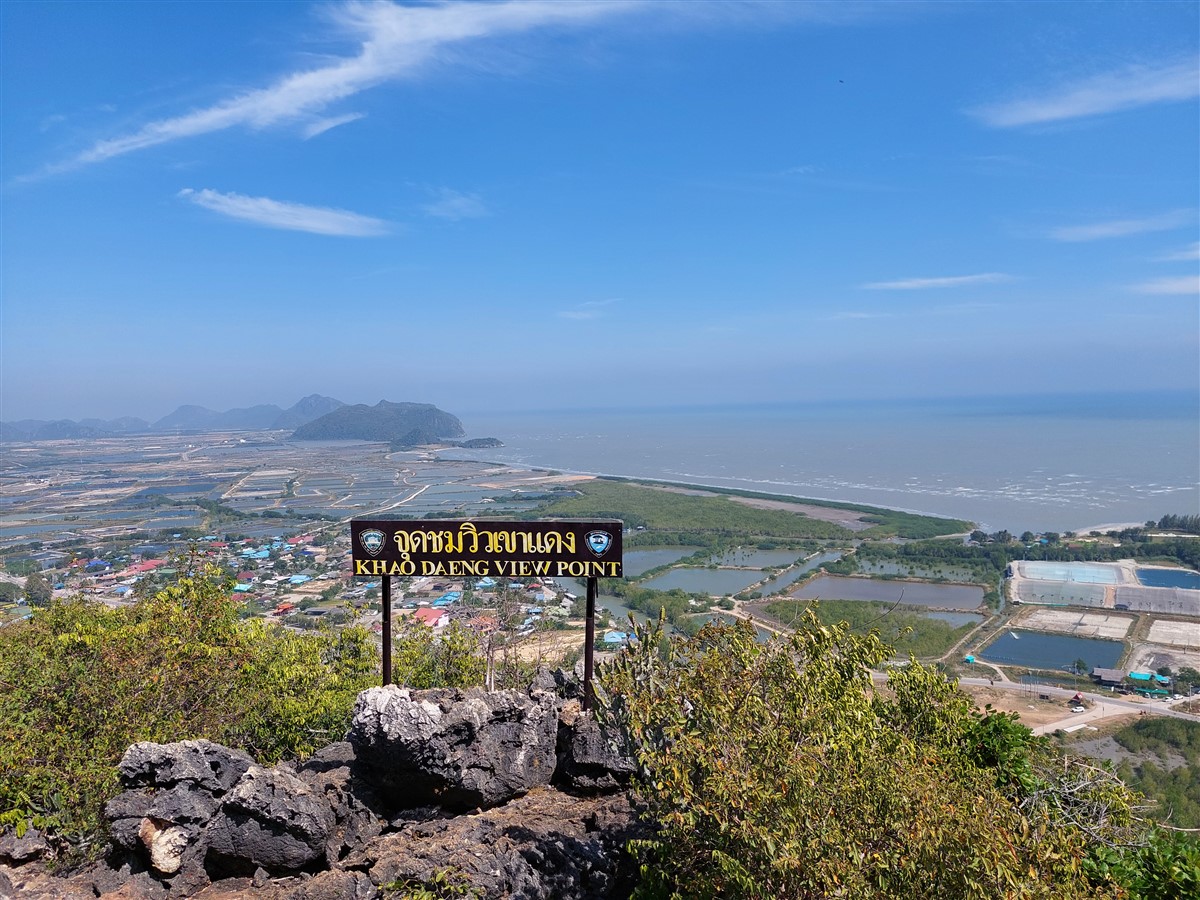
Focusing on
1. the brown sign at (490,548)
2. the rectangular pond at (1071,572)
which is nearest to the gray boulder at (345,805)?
the brown sign at (490,548)

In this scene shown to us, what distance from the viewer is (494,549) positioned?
11508 millimetres

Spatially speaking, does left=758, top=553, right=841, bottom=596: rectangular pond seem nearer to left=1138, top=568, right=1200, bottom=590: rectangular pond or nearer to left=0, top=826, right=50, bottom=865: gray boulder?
left=1138, top=568, right=1200, bottom=590: rectangular pond

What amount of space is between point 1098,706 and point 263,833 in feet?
129

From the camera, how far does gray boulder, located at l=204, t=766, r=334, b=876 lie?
8.43 metres

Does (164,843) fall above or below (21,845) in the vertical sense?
above

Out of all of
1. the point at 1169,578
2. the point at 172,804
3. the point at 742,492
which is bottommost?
the point at 1169,578

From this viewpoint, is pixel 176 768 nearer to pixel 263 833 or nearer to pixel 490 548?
pixel 263 833

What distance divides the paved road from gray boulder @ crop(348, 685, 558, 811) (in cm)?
2952

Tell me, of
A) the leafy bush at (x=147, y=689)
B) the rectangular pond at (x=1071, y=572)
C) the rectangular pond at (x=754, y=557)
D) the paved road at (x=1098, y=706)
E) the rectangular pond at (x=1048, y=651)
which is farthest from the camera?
the rectangular pond at (x=754, y=557)

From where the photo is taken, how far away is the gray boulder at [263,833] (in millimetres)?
8430

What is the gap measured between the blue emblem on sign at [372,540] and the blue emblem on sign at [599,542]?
3615 millimetres

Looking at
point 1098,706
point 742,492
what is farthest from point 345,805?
point 742,492

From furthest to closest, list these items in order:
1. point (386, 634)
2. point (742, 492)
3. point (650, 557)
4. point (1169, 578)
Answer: point (742, 492) < point (650, 557) < point (1169, 578) < point (386, 634)

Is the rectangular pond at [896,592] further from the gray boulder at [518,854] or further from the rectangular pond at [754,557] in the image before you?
the gray boulder at [518,854]
